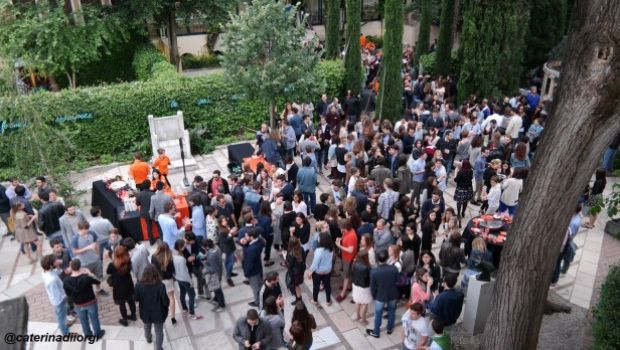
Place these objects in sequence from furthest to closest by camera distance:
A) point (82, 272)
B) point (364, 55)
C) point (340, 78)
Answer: point (364, 55) → point (340, 78) → point (82, 272)

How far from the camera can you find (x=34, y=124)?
463 inches

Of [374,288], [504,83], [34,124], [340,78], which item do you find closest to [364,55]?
[340,78]

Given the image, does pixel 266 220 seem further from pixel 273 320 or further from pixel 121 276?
pixel 273 320

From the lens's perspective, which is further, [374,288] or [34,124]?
[34,124]

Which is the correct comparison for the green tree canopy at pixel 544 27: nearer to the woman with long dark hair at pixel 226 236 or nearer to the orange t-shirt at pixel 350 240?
the orange t-shirt at pixel 350 240

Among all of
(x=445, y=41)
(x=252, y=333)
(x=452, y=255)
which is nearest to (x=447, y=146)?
(x=452, y=255)

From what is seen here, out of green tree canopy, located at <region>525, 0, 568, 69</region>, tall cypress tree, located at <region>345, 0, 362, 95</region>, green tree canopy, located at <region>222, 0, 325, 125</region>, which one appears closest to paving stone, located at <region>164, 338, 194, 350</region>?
green tree canopy, located at <region>222, 0, 325, 125</region>

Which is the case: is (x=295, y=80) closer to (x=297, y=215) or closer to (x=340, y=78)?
(x=340, y=78)

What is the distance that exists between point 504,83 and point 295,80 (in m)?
8.55

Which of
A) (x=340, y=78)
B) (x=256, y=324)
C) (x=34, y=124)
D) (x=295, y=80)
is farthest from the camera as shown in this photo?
(x=340, y=78)

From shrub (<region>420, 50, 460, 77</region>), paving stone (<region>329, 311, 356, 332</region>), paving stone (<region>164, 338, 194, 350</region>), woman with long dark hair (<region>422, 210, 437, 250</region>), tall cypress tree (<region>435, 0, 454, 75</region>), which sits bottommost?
paving stone (<region>164, 338, 194, 350</region>)

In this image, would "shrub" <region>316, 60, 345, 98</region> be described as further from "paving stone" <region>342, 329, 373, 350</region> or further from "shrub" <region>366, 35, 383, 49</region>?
"shrub" <region>366, 35, 383, 49</region>

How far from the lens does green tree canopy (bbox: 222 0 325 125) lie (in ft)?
46.9

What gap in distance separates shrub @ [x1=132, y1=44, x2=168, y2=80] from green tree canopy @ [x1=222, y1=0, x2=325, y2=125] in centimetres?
625
